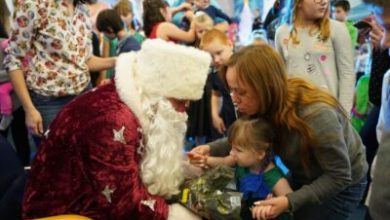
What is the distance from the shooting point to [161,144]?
155 centimetres

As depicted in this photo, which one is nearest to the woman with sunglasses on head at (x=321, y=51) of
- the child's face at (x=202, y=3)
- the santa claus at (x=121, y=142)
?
the santa claus at (x=121, y=142)

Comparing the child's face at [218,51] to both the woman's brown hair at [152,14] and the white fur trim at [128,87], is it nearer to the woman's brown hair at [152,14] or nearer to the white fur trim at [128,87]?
the woman's brown hair at [152,14]

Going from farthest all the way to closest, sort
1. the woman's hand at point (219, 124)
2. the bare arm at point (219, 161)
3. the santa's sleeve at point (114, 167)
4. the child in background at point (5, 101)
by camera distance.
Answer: the woman's hand at point (219, 124), the child in background at point (5, 101), the bare arm at point (219, 161), the santa's sleeve at point (114, 167)

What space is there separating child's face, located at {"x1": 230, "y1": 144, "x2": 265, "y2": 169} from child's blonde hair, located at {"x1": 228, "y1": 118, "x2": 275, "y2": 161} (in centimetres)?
1

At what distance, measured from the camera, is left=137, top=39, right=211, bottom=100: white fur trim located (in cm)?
147

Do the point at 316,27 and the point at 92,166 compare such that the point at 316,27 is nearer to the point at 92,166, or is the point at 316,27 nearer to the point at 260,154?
the point at 260,154

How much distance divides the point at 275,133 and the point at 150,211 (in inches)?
20.1

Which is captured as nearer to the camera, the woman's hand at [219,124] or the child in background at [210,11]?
the woman's hand at [219,124]

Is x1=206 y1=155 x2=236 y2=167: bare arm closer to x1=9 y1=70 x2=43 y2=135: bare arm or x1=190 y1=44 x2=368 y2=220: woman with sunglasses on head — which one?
x1=190 y1=44 x2=368 y2=220: woman with sunglasses on head

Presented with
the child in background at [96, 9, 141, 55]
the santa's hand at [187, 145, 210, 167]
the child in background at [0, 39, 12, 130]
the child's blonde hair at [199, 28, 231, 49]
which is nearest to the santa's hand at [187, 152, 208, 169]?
the santa's hand at [187, 145, 210, 167]

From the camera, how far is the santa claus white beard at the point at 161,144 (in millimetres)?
1502

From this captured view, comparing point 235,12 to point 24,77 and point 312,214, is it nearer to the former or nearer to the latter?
point 24,77

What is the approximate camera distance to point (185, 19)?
174 inches

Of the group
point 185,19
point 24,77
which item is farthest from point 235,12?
point 24,77
